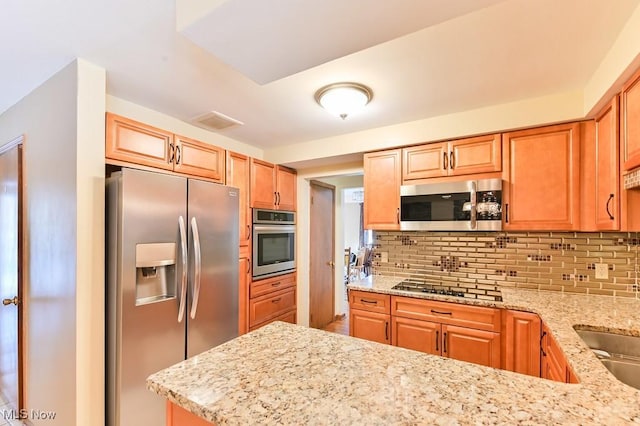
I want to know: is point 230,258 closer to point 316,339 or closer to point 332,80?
point 316,339

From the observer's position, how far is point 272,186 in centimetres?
338

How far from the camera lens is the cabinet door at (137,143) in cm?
196

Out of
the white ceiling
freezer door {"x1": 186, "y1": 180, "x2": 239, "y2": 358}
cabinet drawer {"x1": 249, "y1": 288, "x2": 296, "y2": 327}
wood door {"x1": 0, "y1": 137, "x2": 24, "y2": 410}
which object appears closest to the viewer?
the white ceiling

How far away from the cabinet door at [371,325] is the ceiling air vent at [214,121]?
2057 millimetres

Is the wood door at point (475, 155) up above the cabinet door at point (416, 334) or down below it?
above

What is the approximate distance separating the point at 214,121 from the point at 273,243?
142 cm

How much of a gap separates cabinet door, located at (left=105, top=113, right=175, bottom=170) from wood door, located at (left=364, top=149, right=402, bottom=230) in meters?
1.80

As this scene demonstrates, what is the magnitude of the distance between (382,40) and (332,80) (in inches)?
31.5

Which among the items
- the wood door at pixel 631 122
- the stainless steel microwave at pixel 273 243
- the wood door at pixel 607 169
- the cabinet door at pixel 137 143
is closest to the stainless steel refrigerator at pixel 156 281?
the cabinet door at pixel 137 143

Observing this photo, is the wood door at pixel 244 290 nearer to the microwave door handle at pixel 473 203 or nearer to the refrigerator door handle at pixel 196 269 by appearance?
the refrigerator door handle at pixel 196 269

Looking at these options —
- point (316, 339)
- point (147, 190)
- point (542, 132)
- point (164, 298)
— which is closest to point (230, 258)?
point (164, 298)

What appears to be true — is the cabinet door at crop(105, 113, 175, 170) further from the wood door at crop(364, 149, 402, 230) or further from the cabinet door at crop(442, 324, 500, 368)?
the cabinet door at crop(442, 324, 500, 368)

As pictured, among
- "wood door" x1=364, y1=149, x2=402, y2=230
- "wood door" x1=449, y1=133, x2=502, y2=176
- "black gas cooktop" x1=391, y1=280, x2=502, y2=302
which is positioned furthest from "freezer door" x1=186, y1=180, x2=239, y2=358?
"wood door" x1=449, y1=133, x2=502, y2=176

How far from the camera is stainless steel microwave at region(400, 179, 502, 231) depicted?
7.86 ft
